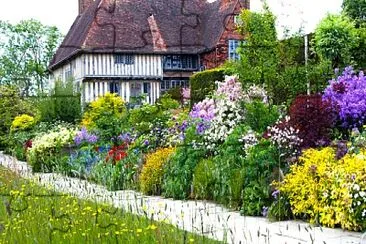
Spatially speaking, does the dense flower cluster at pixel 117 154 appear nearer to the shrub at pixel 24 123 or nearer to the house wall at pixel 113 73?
the shrub at pixel 24 123

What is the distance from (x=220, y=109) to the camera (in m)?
7.21

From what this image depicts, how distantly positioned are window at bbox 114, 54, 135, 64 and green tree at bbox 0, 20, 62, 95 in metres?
4.44

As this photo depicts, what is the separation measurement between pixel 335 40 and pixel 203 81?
583 centimetres

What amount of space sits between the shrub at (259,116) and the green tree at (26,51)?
66.2ft

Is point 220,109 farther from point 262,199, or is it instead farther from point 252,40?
point 262,199

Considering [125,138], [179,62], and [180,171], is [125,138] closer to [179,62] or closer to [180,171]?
[180,171]

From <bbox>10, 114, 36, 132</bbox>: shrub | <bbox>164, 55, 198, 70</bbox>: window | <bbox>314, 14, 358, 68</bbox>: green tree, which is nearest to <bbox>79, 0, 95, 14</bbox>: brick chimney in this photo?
<bbox>164, 55, 198, 70</bbox>: window

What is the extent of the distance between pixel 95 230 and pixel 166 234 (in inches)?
19.7

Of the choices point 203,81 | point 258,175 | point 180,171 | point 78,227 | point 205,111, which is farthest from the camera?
point 203,81

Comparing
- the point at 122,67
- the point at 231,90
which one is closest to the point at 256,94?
the point at 231,90

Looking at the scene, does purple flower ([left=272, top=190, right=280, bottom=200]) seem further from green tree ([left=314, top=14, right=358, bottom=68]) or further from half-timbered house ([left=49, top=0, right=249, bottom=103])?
half-timbered house ([left=49, top=0, right=249, bottom=103])

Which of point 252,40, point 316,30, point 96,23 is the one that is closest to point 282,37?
point 252,40

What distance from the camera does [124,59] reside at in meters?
25.6

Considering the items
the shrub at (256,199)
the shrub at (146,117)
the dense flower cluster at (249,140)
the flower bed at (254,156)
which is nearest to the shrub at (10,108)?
the shrub at (146,117)
